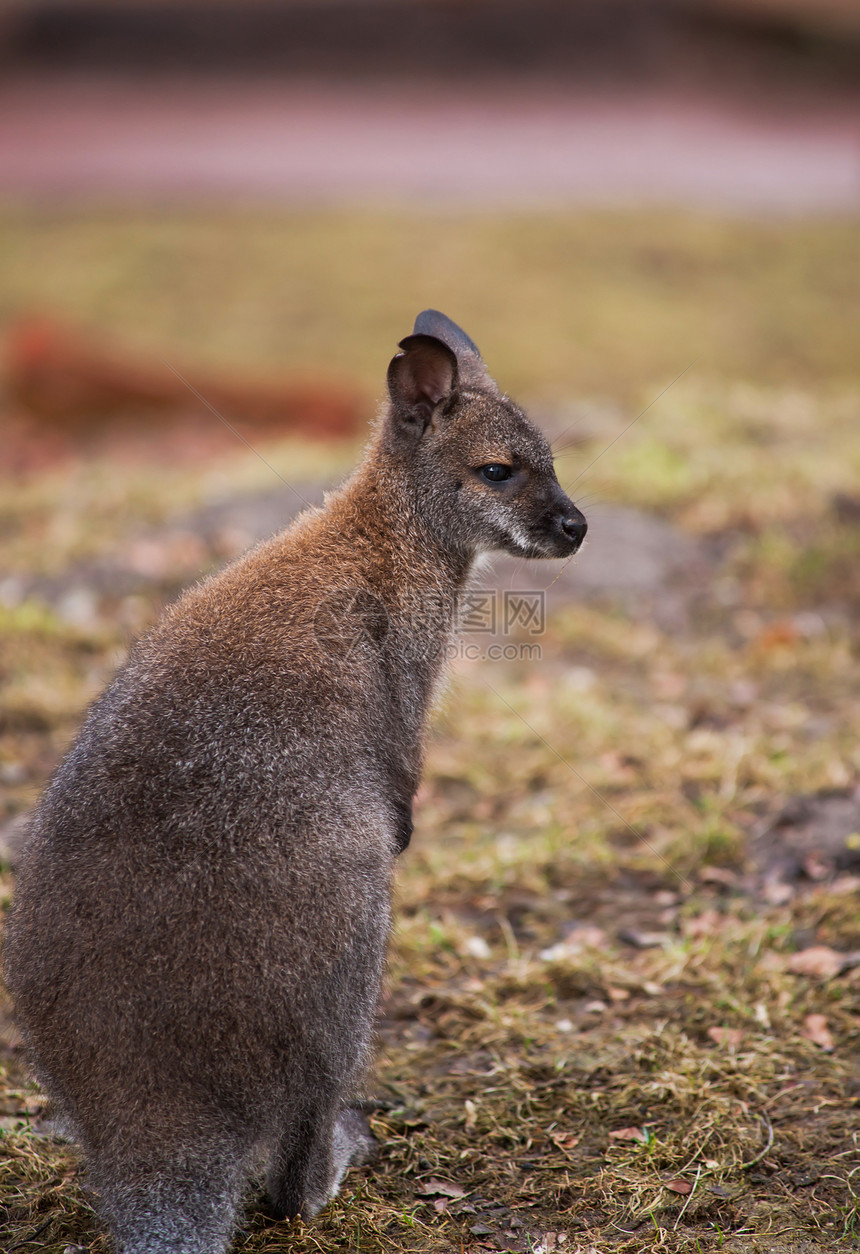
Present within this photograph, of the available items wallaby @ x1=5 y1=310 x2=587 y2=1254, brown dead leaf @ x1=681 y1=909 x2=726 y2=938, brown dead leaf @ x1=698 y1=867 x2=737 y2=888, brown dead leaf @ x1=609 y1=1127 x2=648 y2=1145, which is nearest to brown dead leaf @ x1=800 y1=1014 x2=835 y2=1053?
brown dead leaf @ x1=681 y1=909 x2=726 y2=938

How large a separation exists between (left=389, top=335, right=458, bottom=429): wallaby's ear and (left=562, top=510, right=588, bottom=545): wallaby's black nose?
607mm

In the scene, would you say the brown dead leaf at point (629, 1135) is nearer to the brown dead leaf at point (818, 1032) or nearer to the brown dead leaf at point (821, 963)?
the brown dead leaf at point (818, 1032)

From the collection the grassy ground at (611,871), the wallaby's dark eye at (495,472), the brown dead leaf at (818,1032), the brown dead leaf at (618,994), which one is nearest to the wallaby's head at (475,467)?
the wallaby's dark eye at (495,472)

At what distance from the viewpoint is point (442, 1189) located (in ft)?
11.6

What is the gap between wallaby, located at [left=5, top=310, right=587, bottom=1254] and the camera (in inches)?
112

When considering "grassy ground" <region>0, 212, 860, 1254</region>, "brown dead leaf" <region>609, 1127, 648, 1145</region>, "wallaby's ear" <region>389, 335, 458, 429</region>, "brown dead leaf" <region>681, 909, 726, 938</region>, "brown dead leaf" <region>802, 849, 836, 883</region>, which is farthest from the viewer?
"brown dead leaf" <region>802, 849, 836, 883</region>

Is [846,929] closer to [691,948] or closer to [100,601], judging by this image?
[691,948]

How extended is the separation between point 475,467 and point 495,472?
7 cm

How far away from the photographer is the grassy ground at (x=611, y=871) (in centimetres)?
350

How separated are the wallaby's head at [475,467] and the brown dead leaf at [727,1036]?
1.83m

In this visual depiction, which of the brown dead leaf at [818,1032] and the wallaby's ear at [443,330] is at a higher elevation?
the wallaby's ear at [443,330]

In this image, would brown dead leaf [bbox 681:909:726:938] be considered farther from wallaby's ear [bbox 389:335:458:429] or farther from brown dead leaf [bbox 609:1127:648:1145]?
wallaby's ear [bbox 389:335:458:429]

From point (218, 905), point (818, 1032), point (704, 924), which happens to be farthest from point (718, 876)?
point (218, 905)

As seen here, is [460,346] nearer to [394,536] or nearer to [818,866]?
[394,536]
